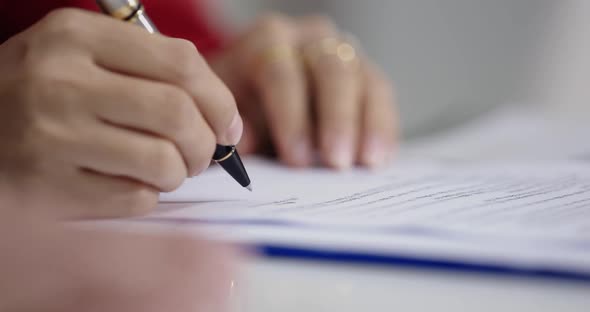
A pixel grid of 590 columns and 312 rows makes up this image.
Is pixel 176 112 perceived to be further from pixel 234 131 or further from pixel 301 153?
pixel 301 153

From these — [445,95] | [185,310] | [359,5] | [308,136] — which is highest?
[359,5]

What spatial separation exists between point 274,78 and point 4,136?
251 mm

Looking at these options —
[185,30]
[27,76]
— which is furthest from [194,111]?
[185,30]

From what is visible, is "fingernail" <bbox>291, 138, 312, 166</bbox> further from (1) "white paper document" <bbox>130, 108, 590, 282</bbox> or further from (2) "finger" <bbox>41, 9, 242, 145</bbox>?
(2) "finger" <bbox>41, 9, 242, 145</bbox>

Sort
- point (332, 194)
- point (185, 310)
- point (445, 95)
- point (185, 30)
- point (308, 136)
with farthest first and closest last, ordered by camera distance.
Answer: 1. point (445, 95)
2. point (185, 30)
3. point (308, 136)
4. point (332, 194)
5. point (185, 310)

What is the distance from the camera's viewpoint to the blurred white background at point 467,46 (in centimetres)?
118

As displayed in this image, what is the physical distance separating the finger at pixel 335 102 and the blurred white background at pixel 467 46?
0.52 meters

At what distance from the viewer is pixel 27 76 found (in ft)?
0.93

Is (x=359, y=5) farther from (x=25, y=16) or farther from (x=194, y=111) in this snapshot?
(x=194, y=111)

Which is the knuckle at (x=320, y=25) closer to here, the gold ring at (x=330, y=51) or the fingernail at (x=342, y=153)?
the gold ring at (x=330, y=51)

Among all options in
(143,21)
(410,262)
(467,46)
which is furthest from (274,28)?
(467,46)

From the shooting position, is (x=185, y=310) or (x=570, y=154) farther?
(x=570, y=154)

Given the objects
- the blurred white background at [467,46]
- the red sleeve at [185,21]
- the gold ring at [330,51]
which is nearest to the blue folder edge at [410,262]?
the gold ring at [330,51]

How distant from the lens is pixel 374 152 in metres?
0.48
